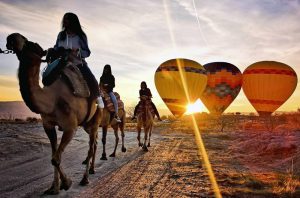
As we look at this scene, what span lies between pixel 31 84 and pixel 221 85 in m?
40.4

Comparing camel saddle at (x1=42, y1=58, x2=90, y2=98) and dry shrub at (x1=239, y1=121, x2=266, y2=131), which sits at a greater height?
camel saddle at (x1=42, y1=58, x2=90, y2=98)

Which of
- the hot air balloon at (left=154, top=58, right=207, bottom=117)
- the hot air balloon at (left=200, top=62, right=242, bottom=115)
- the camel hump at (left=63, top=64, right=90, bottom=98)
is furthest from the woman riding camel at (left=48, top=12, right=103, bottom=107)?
the hot air balloon at (left=200, top=62, right=242, bottom=115)

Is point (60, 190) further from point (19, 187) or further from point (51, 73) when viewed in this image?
point (51, 73)

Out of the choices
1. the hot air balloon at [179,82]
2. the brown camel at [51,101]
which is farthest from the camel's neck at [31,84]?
the hot air balloon at [179,82]

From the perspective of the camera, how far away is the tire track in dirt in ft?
26.8

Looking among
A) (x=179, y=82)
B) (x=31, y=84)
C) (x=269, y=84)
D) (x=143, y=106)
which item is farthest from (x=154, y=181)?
(x=269, y=84)

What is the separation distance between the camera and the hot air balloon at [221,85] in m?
45.6

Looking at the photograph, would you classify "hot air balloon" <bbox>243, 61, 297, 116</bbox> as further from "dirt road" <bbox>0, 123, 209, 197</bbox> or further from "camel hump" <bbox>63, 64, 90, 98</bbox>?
"camel hump" <bbox>63, 64, 90, 98</bbox>

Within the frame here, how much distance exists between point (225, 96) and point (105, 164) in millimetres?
35254

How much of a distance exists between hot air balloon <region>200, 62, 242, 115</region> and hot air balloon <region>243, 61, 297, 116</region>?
5.14ft

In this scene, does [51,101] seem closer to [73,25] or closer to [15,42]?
[15,42]

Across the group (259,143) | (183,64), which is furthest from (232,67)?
(259,143)

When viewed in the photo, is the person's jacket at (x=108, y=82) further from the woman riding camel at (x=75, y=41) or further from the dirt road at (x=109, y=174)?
the woman riding camel at (x=75, y=41)

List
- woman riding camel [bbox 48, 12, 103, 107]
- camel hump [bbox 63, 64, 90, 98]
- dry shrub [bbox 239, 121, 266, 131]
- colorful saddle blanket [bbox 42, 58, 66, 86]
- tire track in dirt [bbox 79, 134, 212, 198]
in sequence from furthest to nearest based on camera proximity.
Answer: dry shrub [bbox 239, 121, 266, 131], woman riding camel [bbox 48, 12, 103, 107], tire track in dirt [bbox 79, 134, 212, 198], camel hump [bbox 63, 64, 90, 98], colorful saddle blanket [bbox 42, 58, 66, 86]
